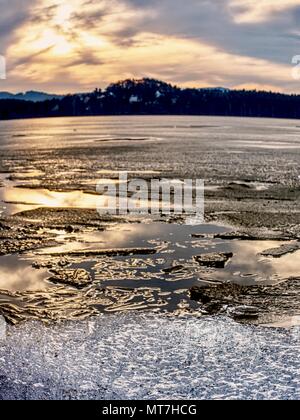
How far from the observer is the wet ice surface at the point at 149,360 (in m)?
9.25

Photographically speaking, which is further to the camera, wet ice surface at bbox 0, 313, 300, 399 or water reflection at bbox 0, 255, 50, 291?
water reflection at bbox 0, 255, 50, 291

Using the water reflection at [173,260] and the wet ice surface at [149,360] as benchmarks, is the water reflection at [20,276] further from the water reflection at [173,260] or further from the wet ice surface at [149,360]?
the wet ice surface at [149,360]

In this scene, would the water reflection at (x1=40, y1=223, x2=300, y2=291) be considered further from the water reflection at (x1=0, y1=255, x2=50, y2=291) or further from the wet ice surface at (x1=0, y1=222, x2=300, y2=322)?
the water reflection at (x1=0, y1=255, x2=50, y2=291)

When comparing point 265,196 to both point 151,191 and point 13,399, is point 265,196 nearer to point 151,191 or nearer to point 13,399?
point 151,191

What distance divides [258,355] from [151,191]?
2047cm

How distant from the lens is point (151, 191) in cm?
3055

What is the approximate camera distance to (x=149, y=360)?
1033 cm

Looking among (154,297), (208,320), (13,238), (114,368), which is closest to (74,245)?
(13,238)

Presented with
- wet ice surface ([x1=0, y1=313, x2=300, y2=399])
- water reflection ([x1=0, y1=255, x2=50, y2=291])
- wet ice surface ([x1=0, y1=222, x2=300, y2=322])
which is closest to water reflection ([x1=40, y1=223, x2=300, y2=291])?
wet ice surface ([x1=0, y1=222, x2=300, y2=322])

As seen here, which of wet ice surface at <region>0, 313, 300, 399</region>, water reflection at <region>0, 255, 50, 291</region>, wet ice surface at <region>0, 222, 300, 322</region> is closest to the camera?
wet ice surface at <region>0, 313, 300, 399</region>

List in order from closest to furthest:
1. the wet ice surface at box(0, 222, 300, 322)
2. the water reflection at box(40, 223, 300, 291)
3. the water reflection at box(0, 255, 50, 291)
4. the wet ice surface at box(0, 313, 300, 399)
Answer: the wet ice surface at box(0, 313, 300, 399) < the wet ice surface at box(0, 222, 300, 322) < the water reflection at box(0, 255, 50, 291) < the water reflection at box(40, 223, 300, 291)

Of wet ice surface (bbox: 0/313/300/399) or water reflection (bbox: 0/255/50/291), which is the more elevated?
water reflection (bbox: 0/255/50/291)

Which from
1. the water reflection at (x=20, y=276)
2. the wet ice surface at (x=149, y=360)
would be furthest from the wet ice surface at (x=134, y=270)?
the wet ice surface at (x=149, y=360)

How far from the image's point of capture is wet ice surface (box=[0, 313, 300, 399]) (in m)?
9.25
